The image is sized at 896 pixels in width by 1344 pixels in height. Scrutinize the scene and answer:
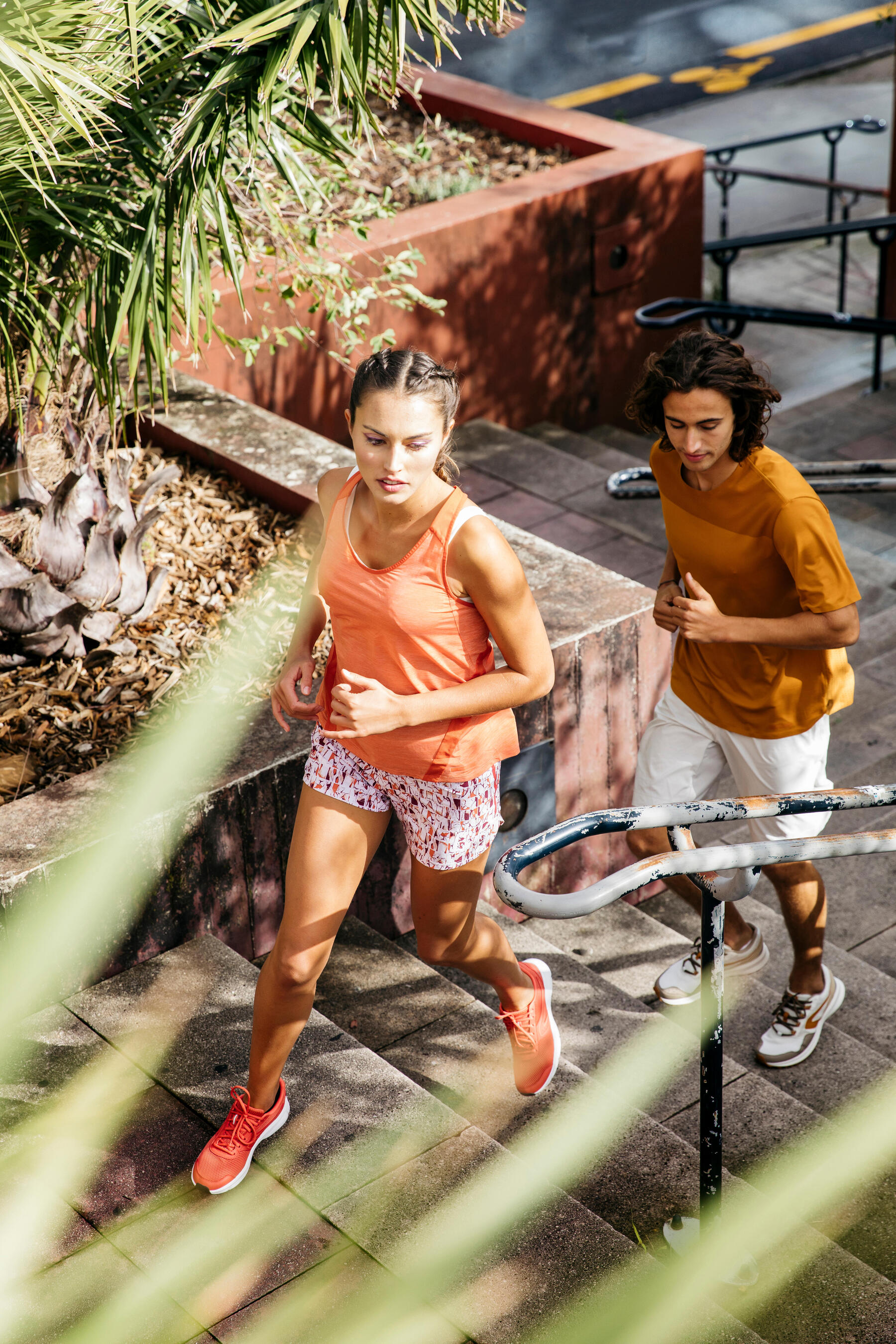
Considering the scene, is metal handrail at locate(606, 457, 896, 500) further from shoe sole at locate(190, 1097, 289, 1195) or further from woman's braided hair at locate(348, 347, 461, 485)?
shoe sole at locate(190, 1097, 289, 1195)

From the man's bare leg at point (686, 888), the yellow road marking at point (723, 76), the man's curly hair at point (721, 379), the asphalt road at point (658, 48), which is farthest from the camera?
the asphalt road at point (658, 48)

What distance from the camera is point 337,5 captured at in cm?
327

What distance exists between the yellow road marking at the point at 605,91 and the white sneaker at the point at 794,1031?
16392 millimetres

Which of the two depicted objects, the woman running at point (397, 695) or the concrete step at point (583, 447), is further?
the concrete step at point (583, 447)

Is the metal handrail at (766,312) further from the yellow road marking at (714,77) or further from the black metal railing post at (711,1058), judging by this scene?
the yellow road marking at (714,77)

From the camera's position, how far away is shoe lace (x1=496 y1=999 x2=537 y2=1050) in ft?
10.7

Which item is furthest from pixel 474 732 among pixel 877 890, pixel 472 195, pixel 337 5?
pixel 472 195

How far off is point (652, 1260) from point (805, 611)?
54.2 inches

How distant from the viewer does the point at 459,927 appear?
3.07 meters

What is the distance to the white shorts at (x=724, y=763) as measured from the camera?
3373mm

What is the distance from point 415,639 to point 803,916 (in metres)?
1.46

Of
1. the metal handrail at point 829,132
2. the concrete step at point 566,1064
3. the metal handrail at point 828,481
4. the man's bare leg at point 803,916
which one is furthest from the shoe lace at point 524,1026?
the metal handrail at point 829,132

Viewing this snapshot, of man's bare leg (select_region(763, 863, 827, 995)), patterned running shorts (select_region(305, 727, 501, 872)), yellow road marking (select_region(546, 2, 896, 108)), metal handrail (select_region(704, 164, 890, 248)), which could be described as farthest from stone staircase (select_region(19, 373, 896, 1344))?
yellow road marking (select_region(546, 2, 896, 108))

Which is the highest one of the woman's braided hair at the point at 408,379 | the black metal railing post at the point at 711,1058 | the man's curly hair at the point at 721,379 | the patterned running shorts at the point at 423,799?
the woman's braided hair at the point at 408,379
